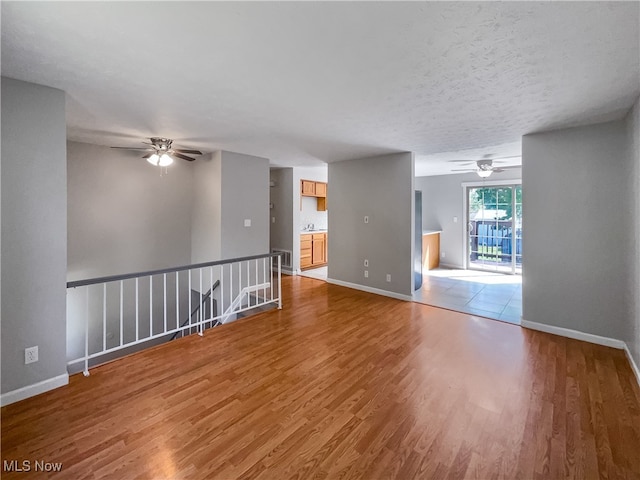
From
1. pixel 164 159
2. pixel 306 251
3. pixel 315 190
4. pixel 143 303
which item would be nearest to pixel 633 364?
pixel 164 159

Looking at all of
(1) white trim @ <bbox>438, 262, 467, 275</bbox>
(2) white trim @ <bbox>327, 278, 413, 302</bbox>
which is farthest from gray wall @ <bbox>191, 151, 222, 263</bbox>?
(1) white trim @ <bbox>438, 262, 467, 275</bbox>

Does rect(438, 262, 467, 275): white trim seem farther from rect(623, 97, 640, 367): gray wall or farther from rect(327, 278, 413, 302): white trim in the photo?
rect(623, 97, 640, 367): gray wall

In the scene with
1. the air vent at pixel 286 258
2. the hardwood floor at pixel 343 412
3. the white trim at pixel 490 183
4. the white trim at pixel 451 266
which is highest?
the white trim at pixel 490 183

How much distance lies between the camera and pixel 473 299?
4.89 metres

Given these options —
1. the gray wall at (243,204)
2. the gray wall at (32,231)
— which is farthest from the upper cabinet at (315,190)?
the gray wall at (32,231)

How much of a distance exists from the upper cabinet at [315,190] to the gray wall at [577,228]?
4726mm

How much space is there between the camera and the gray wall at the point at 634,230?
2516 millimetres

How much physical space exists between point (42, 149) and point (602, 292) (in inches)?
222

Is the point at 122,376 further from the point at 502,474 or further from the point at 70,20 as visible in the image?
the point at 502,474

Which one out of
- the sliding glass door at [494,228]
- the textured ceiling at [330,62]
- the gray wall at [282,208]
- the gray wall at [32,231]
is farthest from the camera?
the gray wall at [282,208]

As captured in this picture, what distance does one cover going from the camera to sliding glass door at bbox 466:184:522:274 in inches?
262

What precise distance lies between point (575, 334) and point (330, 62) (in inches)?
158

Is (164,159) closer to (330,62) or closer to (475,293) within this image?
(330,62)

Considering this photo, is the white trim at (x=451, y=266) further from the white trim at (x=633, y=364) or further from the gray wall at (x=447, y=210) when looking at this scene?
the white trim at (x=633, y=364)
